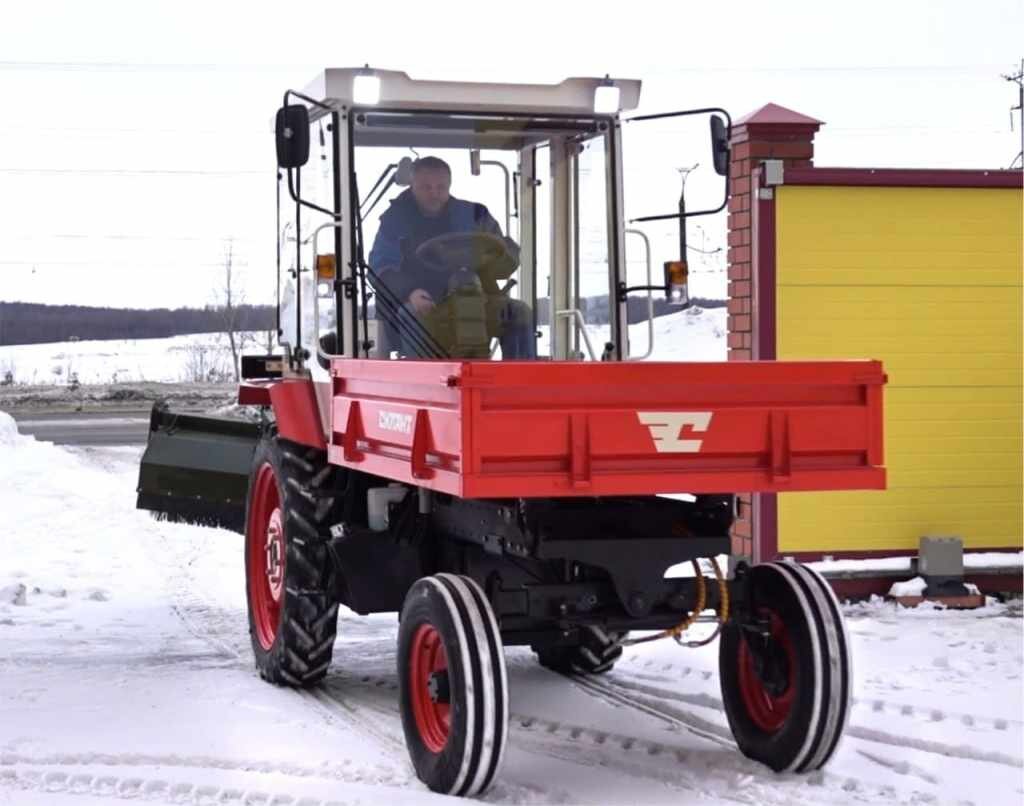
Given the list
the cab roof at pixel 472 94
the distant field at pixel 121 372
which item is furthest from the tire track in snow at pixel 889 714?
the distant field at pixel 121 372

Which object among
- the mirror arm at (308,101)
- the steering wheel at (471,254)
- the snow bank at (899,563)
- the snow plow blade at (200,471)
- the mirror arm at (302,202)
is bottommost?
the snow bank at (899,563)

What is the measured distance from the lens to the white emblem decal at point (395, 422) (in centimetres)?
572

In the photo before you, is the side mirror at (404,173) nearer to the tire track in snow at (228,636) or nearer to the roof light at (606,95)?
the roof light at (606,95)

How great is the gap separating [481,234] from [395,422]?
1732mm

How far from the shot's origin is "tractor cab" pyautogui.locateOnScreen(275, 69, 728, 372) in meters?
7.09

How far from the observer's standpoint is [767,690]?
621cm

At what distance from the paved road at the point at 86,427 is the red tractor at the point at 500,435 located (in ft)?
47.8

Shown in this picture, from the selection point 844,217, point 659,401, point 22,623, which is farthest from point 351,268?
point 844,217

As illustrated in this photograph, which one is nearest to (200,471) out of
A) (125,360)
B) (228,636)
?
(228,636)

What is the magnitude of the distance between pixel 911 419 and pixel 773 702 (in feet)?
13.0

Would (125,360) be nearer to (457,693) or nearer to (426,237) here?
(426,237)

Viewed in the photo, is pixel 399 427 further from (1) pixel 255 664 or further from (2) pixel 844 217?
(2) pixel 844 217

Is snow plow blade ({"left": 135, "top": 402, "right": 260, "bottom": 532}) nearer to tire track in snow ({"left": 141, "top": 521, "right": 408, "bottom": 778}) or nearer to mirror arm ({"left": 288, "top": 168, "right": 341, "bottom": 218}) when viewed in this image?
tire track in snow ({"left": 141, "top": 521, "right": 408, "bottom": 778})

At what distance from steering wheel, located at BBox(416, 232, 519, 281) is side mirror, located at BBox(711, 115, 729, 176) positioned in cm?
104
